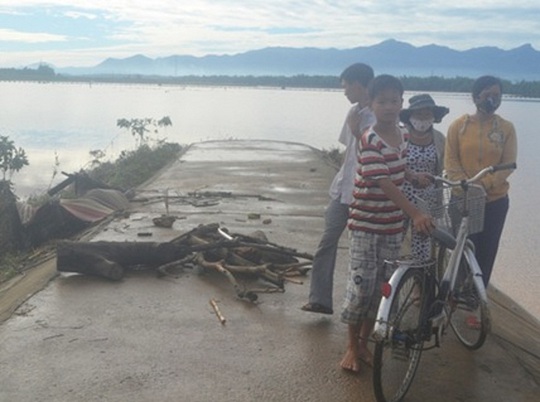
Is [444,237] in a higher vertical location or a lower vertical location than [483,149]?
lower

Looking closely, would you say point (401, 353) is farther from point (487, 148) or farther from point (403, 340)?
point (487, 148)

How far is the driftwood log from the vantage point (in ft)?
21.5

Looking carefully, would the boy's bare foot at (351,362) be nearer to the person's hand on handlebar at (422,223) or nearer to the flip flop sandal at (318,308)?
the flip flop sandal at (318,308)

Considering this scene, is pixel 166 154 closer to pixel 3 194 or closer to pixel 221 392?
pixel 3 194

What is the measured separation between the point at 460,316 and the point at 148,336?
92.4 inches

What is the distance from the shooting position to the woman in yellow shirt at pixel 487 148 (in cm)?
518

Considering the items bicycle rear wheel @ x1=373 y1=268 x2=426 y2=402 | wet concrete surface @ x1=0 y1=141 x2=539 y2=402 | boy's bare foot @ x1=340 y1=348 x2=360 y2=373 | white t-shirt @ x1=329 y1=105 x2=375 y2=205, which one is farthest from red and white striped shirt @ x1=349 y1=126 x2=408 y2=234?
wet concrete surface @ x1=0 y1=141 x2=539 y2=402

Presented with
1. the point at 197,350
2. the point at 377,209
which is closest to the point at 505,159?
the point at 377,209

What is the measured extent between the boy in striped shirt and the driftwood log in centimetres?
198

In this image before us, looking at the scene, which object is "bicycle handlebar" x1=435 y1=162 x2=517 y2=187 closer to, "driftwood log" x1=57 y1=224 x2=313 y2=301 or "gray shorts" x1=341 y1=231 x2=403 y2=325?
"gray shorts" x1=341 y1=231 x2=403 y2=325

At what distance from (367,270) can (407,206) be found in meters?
0.56

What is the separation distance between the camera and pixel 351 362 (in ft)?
14.9

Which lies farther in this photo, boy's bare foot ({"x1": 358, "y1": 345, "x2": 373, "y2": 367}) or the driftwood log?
the driftwood log

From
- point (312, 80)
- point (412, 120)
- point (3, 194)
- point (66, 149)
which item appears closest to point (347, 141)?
point (412, 120)
